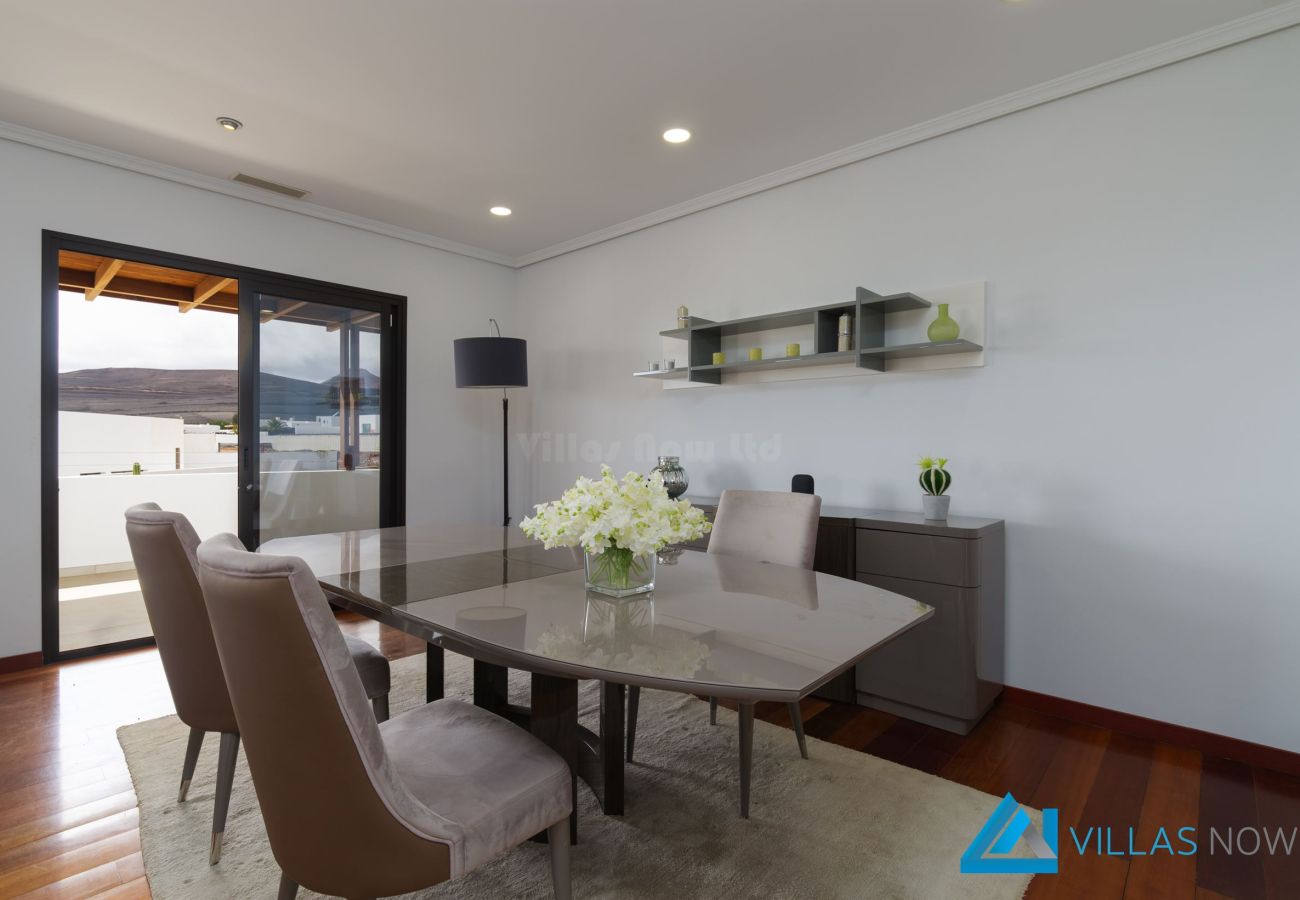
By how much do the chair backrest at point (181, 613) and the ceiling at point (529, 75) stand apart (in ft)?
5.99

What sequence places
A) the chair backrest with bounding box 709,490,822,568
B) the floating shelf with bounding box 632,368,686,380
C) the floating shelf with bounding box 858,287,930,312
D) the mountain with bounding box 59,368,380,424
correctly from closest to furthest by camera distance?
the chair backrest with bounding box 709,490,822,568, the floating shelf with bounding box 858,287,930,312, the floating shelf with bounding box 632,368,686,380, the mountain with bounding box 59,368,380,424

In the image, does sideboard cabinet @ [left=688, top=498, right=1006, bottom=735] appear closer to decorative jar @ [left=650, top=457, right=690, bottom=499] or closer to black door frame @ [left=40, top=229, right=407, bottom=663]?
decorative jar @ [left=650, top=457, right=690, bottom=499]

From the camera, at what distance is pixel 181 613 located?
169cm

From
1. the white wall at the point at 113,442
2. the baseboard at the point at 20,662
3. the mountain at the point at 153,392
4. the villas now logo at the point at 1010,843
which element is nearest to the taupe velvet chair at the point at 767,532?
the villas now logo at the point at 1010,843

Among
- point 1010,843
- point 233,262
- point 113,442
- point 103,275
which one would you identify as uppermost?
point 103,275

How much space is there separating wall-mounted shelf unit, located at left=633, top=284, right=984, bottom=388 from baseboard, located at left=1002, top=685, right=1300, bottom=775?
4.85 feet

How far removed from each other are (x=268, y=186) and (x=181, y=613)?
3.10 metres

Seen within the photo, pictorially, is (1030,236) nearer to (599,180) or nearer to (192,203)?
(599,180)

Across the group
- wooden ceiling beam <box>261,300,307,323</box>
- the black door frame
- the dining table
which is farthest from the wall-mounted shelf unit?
wooden ceiling beam <box>261,300,307,323</box>

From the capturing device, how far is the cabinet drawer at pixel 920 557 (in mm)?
2590

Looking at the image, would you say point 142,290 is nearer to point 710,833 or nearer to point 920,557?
point 710,833

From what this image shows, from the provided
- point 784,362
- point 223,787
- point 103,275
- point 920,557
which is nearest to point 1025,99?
point 784,362

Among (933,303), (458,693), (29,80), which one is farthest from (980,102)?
(29,80)

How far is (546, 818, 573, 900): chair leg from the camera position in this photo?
52.6 inches
